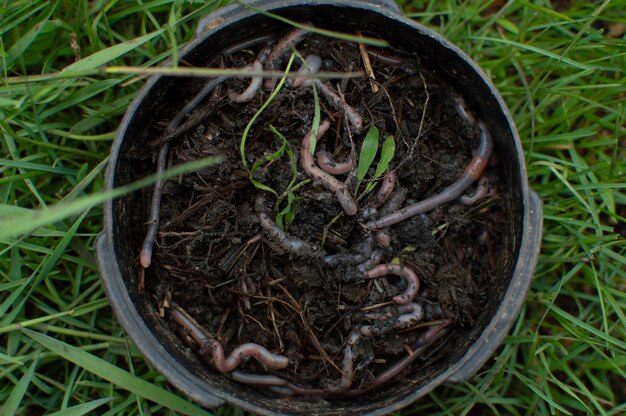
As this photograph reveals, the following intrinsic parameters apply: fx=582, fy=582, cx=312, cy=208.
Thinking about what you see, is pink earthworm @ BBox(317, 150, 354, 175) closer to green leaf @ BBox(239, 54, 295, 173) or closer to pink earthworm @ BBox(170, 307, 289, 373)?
green leaf @ BBox(239, 54, 295, 173)

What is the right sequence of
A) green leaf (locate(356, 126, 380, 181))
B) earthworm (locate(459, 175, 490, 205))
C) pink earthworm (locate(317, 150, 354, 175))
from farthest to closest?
earthworm (locate(459, 175, 490, 205))
pink earthworm (locate(317, 150, 354, 175))
green leaf (locate(356, 126, 380, 181))

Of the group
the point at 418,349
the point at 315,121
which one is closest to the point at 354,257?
the point at 418,349

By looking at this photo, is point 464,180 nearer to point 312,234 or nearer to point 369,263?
point 369,263

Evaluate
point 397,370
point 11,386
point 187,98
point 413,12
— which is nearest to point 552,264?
point 397,370

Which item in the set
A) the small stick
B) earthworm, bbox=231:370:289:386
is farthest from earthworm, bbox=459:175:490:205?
earthworm, bbox=231:370:289:386

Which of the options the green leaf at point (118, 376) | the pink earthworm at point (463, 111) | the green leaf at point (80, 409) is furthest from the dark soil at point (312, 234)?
the green leaf at point (80, 409)

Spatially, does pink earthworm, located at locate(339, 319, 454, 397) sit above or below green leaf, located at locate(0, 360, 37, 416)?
above

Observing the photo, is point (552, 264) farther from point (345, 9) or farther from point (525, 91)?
point (345, 9)
